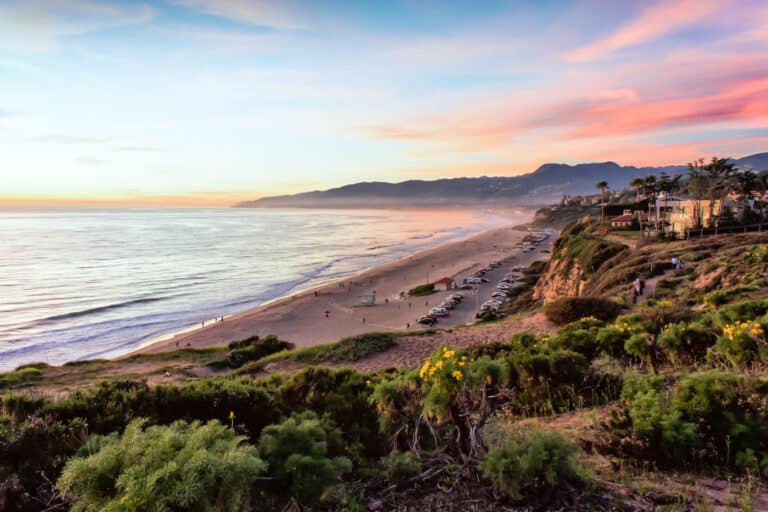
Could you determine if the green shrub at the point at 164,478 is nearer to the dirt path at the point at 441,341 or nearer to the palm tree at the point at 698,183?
the dirt path at the point at 441,341

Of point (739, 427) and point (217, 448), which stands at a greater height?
point (217, 448)

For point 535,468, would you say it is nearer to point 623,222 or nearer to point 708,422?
point 708,422

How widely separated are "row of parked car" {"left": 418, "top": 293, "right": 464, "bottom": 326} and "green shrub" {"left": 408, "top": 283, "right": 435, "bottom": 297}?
9.65 ft

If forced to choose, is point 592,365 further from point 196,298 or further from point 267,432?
point 196,298

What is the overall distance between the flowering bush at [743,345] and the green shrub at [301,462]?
273 inches

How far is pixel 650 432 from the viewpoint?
4742 mm

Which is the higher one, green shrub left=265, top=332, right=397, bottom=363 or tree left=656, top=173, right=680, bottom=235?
tree left=656, top=173, right=680, bottom=235

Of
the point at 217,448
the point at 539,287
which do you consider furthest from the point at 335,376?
the point at 539,287

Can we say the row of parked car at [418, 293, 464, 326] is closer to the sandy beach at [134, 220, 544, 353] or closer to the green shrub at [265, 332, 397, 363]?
the sandy beach at [134, 220, 544, 353]

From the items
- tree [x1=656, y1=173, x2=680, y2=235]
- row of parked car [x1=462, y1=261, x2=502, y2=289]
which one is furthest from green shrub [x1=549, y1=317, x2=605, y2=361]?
tree [x1=656, y1=173, x2=680, y2=235]

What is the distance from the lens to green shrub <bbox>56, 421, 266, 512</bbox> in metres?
2.91

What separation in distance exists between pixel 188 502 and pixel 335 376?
5401mm

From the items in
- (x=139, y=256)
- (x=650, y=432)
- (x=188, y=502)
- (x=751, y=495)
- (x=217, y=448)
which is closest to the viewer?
(x=188, y=502)

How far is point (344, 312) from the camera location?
34656 mm
